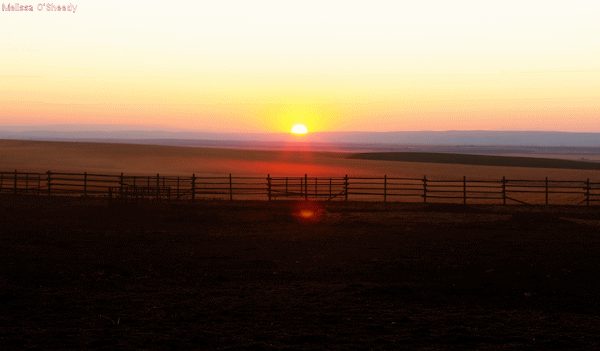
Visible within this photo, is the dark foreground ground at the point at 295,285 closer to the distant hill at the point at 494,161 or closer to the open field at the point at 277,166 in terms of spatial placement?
the open field at the point at 277,166

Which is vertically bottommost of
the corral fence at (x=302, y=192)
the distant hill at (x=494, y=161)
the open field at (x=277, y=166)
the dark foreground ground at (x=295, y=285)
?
the dark foreground ground at (x=295, y=285)

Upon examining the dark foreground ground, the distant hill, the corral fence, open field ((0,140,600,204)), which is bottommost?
the dark foreground ground

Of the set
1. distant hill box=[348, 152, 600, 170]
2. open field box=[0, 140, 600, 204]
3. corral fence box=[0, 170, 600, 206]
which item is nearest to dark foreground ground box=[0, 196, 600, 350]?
corral fence box=[0, 170, 600, 206]

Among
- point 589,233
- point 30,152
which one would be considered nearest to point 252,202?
point 589,233

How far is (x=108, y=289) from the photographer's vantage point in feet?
30.7

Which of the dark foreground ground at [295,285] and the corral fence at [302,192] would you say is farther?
the corral fence at [302,192]

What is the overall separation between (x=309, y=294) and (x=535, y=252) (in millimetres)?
6615

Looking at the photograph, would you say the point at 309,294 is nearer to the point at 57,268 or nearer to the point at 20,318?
the point at 20,318

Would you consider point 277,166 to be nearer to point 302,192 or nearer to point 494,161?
point 494,161

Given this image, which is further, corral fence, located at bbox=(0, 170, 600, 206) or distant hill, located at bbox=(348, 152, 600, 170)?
distant hill, located at bbox=(348, 152, 600, 170)

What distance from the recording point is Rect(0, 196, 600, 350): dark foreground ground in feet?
22.2

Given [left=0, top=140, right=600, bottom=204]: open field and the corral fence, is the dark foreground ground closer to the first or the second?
the corral fence

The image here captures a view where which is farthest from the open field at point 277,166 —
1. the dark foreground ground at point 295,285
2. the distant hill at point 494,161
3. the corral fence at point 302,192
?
the dark foreground ground at point 295,285

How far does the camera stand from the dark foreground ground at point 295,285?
6.76 m
